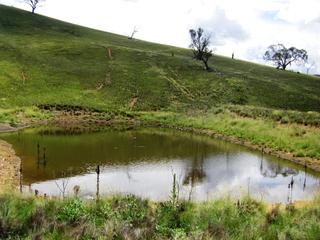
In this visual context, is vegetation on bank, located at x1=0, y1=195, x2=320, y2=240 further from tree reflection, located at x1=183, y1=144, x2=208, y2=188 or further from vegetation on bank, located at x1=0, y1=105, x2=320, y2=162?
vegetation on bank, located at x1=0, y1=105, x2=320, y2=162

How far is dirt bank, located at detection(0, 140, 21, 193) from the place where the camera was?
26.0m

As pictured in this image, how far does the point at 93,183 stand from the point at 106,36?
10353 cm

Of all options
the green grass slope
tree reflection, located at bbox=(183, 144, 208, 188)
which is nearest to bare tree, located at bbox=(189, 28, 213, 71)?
the green grass slope

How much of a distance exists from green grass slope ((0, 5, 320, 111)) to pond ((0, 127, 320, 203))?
2079cm

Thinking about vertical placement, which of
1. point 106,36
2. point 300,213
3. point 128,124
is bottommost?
point 128,124

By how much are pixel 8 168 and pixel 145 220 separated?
746 inches

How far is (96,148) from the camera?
41500 mm

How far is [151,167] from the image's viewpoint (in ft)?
111

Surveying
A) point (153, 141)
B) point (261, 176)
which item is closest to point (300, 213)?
point (261, 176)

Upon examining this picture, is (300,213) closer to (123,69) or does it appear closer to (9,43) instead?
(123,69)

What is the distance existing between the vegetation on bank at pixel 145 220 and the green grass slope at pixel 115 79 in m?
50.1

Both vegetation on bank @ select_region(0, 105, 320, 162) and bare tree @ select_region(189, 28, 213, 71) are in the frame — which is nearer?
vegetation on bank @ select_region(0, 105, 320, 162)

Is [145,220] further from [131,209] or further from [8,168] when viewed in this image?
[8,168]

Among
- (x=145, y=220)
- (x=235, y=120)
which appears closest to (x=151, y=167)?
(x=145, y=220)
